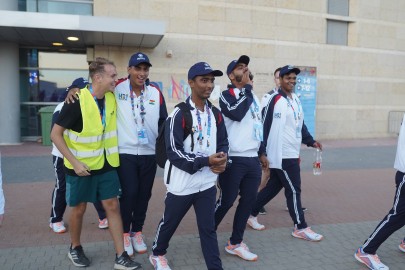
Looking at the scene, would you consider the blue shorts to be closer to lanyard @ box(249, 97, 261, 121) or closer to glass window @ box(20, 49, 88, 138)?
lanyard @ box(249, 97, 261, 121)

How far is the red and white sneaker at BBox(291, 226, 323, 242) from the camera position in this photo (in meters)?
4.67

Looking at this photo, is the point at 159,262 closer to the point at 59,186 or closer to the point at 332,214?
the point at 59,186

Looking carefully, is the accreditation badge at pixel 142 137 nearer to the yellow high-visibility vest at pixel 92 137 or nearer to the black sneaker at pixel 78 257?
the yellow high-visibility vest at pixel 92 137

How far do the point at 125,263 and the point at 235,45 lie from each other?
10.6m

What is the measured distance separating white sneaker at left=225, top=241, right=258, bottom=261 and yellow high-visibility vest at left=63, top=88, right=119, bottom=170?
5.22 ft

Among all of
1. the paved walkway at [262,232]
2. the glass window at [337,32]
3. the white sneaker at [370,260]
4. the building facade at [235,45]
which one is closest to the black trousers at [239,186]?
the paved walkway at [262,232]

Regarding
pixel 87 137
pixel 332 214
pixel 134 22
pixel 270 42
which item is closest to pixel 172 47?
pixel 134 22

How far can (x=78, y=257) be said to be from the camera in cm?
389

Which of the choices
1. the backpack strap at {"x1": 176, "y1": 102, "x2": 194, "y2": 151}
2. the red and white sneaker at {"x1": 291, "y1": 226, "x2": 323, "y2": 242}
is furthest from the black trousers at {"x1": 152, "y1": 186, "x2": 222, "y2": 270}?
the red and white sneaker at {"x1": 291, "y1": 226, "x2": 323, "y2": 242}

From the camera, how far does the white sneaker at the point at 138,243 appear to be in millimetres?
4242

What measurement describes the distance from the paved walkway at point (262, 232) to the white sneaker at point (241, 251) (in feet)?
0.21

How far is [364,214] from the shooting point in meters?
5.85

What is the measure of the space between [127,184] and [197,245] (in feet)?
3.90

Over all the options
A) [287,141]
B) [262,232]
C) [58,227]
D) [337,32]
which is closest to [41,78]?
[58,227]
